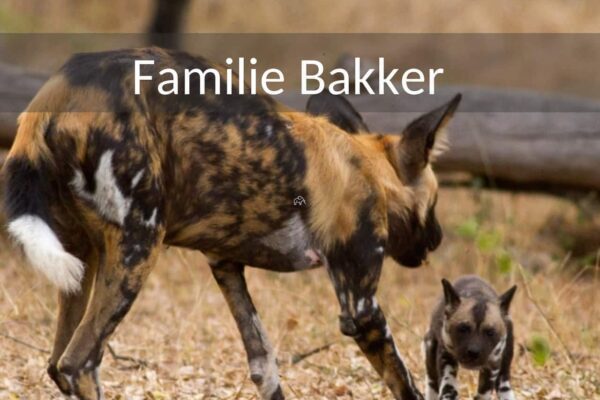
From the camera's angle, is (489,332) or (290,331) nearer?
(489,332)

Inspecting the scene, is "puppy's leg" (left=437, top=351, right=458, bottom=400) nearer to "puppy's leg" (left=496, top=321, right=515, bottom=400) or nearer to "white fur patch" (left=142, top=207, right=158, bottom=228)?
"puppy's leg" (left=496, top=321, right=515, bottom=400)

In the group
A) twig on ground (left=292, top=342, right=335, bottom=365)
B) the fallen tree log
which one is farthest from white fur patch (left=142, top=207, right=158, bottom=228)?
the fallen tree log

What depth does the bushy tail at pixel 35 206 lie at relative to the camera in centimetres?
366

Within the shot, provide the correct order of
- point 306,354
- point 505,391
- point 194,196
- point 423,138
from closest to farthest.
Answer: point 194,196, point 423,138, point 505,391, point 306,354

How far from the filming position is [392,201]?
4.55 metres

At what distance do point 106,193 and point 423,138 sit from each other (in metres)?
1.30

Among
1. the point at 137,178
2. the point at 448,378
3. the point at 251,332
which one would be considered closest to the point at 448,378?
the point at 448,378

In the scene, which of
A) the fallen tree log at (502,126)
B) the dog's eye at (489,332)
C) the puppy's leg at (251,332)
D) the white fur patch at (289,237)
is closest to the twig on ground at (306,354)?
the puppy's leg at (251,332)

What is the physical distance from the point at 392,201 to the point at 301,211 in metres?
0.42

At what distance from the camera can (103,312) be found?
400cm

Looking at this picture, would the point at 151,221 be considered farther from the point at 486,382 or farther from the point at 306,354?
the point at 306,354

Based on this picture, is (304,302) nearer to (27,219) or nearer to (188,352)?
(188,352)

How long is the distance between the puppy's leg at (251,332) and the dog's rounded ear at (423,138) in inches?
29.3

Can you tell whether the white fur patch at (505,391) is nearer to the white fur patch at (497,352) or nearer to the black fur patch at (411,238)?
the white fur patch at (497,352)
